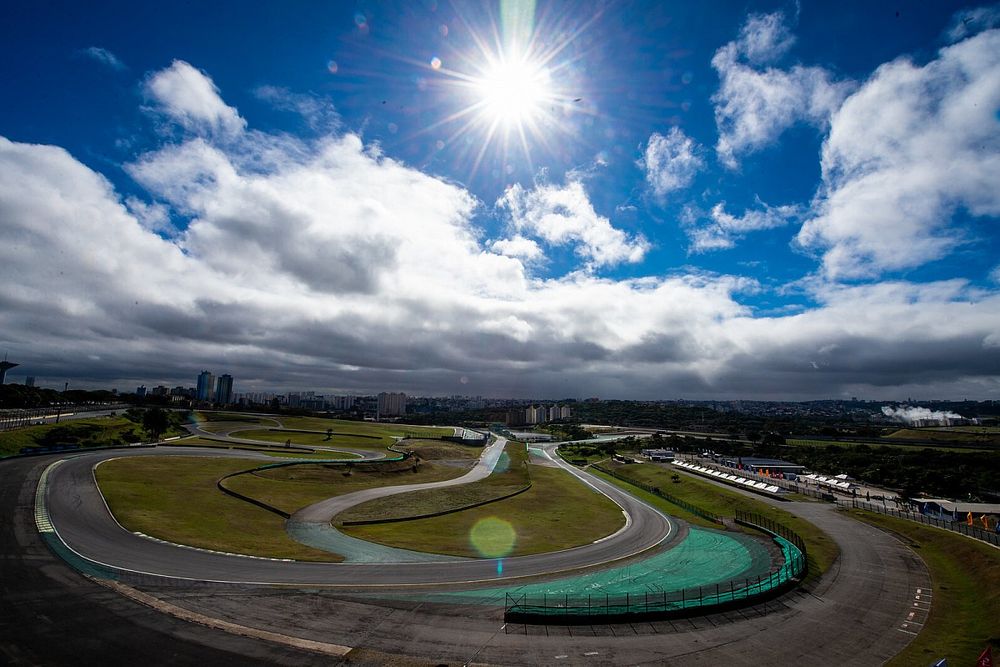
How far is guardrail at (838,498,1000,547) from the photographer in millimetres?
44841

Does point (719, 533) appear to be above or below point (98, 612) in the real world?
below

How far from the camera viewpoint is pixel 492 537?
48781 millimetres

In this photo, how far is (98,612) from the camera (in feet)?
77.1

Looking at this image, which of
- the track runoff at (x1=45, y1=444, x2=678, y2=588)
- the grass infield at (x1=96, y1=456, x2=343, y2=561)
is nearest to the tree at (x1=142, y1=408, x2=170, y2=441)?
the grass infield at (x1=96, y1=456, x2=343, y2=561)

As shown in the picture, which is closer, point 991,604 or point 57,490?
point 991,604

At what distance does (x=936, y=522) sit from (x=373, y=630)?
62523 millimetres

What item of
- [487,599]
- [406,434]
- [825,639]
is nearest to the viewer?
[825,639]

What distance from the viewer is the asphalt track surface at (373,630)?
20.9 m

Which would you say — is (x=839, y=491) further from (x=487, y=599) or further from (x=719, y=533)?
(x=487, y=599)

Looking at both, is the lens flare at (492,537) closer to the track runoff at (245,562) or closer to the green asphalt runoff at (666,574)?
the track runoff at (245,562)

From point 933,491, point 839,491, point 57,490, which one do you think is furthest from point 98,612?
point 933,491

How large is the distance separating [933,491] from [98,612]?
11500 cm

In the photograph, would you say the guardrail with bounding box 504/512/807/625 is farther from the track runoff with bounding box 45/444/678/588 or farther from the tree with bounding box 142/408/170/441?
the tree with bounding box 142/408/170/441

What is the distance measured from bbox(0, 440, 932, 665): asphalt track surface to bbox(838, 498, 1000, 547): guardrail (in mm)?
21525
